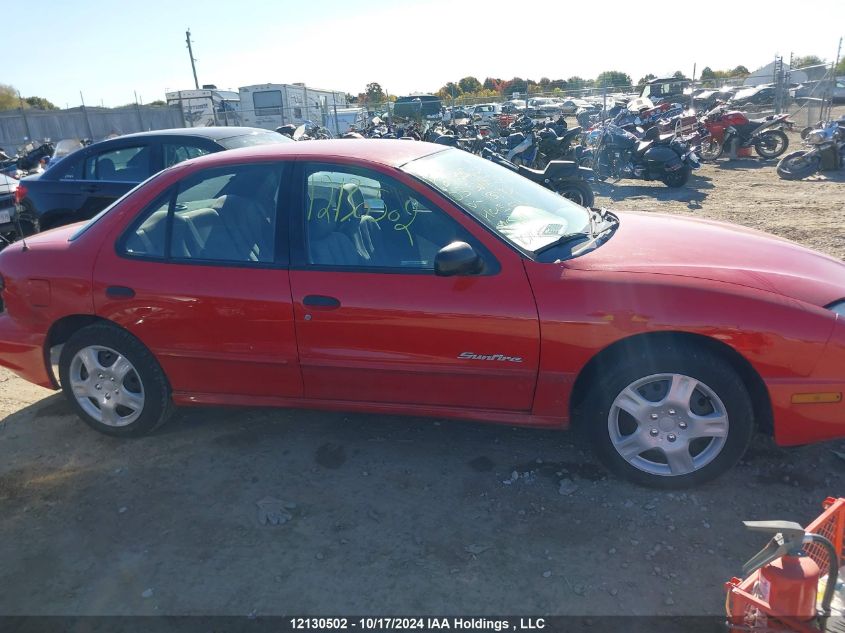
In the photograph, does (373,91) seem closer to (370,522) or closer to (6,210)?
(6,210)

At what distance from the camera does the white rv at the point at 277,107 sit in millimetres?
28406

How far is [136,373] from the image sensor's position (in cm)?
362

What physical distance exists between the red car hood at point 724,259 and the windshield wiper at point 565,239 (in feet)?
0.45

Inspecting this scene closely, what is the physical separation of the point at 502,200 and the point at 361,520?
6.00 ft

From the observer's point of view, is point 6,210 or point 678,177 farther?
point 678,177

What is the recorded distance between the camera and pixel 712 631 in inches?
89.4

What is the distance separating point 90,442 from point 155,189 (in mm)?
1584

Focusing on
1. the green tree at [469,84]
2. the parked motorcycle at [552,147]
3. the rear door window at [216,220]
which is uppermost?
the green tree at [469,84]

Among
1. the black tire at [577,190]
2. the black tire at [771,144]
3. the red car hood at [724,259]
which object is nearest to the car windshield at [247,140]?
the black tire at [577,190]

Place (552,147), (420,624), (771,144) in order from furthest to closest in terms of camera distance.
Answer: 1. (771,144)
2. (552,147)
3. (420,624)

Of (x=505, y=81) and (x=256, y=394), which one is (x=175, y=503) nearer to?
(x=256, y=394)

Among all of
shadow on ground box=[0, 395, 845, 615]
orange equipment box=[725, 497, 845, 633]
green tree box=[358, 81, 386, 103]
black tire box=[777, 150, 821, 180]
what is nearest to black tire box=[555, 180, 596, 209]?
black tire box=[777, 150, 821, 180]

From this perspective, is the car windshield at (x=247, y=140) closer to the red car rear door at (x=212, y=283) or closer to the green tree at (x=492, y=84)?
the red car rear door at (x=212, y=283)

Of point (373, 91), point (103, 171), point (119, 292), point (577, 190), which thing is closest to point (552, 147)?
point (577, 190)
